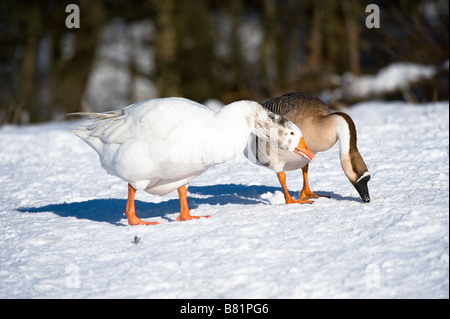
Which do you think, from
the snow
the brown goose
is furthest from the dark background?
the brown goose

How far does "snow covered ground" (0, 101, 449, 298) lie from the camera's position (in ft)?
11.5

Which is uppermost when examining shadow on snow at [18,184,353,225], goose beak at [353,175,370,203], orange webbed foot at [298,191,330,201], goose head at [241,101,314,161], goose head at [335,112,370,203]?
goose head at [241,101,314,161]

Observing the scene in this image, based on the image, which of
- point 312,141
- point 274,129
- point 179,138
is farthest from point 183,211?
point 312,141

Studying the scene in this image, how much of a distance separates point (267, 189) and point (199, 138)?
5.97 feet

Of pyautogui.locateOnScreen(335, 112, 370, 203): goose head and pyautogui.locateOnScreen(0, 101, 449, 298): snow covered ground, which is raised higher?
pyautogui.locateOnScreen(335, 112, 370, 203): goose head

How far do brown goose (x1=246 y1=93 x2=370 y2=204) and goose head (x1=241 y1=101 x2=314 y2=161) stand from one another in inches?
14.0

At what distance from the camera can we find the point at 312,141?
16.7ft

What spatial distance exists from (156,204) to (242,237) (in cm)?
188

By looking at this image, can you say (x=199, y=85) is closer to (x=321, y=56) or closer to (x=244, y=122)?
(x=321, y=56)

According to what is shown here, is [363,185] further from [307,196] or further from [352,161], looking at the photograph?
[307,196]

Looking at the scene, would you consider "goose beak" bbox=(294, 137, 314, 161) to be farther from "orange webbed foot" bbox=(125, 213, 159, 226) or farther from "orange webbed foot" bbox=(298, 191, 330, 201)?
"orange webbed foot" bbox=(125, 213, 159, 226)

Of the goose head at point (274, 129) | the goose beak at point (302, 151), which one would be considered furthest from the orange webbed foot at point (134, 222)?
the goose beak at point (302, 151)

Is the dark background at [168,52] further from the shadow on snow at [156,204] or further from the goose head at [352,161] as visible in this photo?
the goose head at [352,161]

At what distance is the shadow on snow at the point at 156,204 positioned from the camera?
18.2 feet
